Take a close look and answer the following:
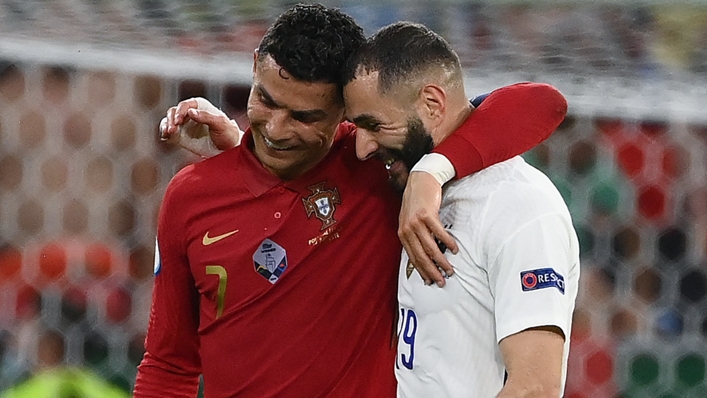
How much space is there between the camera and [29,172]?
6.57 ft

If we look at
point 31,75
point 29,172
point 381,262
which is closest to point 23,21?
point 31,75

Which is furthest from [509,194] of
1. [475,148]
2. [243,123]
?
[243,123]

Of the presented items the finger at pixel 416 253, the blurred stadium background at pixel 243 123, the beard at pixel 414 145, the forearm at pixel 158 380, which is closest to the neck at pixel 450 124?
the beard at pixel 414 145

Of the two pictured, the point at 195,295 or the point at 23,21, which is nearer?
the point at 195,295

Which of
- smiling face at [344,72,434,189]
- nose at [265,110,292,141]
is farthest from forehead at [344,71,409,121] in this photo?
nose at [265,110,292,141]

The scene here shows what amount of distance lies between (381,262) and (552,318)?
29 centimetres

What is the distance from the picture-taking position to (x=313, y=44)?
43.1 inches

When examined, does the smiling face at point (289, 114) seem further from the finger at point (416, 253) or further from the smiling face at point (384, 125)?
the finger at point (416, 253)

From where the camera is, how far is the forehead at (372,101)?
1.02 meters

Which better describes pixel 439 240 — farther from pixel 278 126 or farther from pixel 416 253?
pixel 278 126

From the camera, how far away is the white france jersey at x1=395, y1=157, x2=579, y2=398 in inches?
35.3

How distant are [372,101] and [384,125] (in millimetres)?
28

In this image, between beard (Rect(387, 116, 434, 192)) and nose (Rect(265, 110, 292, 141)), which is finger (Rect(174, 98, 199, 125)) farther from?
beard (Rect(387, 116, 434, 192))

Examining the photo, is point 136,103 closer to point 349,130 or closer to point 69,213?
point 69,213
